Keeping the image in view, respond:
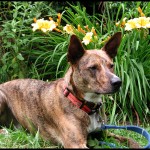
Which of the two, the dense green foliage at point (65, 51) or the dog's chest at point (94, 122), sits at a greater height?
the dense green foliage at point (65, 51)

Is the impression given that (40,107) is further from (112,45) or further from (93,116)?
(112,45)

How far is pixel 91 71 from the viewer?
179 inches

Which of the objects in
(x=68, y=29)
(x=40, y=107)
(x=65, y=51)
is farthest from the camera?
(x=65, y=51)

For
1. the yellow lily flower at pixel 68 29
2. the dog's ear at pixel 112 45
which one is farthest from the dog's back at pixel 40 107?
the yellow lily flower at pixel 68 29

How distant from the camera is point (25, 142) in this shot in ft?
15.9

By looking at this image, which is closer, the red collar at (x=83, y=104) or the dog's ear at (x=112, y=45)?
the red collar at (x=83, y=104)

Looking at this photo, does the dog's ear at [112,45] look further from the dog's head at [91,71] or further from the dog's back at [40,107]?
the dog's back at [40,107]

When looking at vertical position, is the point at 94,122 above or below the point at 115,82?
below

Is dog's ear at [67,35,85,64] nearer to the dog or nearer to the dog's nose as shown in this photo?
the dog

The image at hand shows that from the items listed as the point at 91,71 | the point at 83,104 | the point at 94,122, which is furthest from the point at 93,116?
the point at 91,71

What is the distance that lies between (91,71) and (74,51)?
303 millimetres

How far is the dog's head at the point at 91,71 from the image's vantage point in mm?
4398

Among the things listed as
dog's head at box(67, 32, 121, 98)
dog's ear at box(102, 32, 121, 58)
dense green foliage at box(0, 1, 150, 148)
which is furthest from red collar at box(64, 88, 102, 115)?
dense green foliage at box(0, 1, 150, 148)

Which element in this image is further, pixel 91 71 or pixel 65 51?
pixel 65 51
